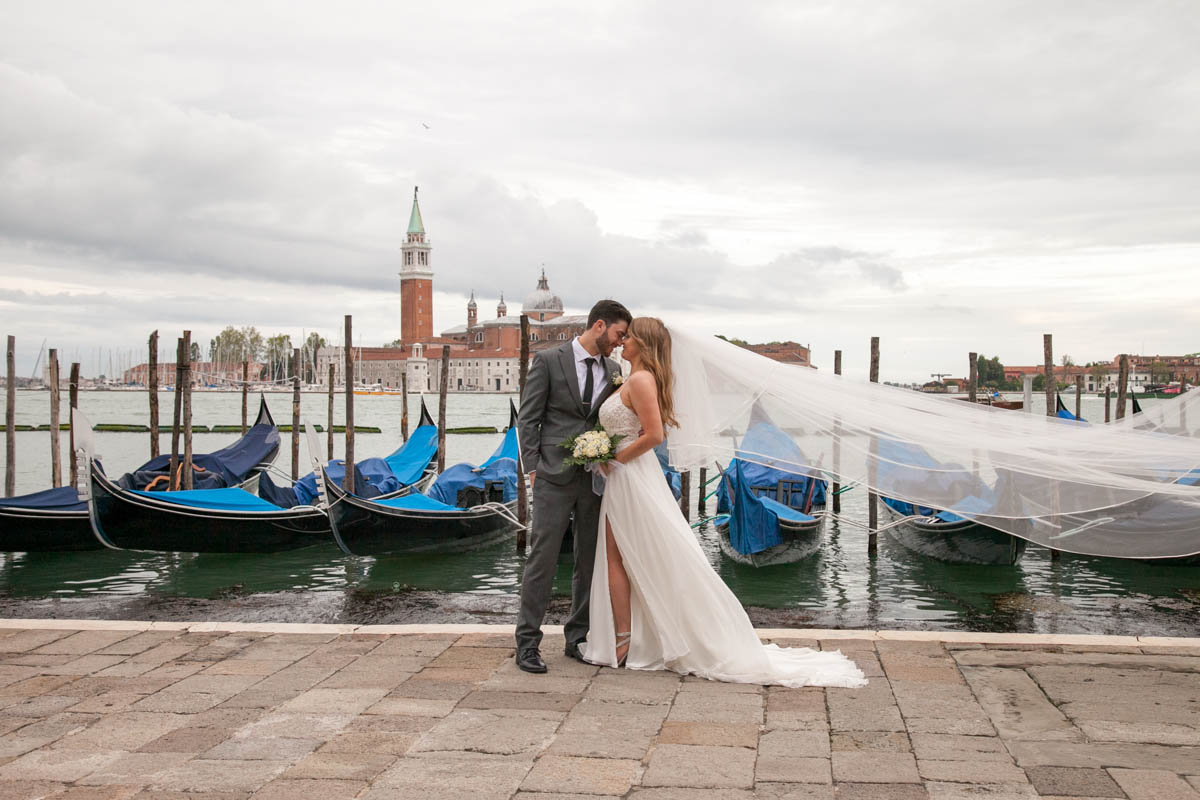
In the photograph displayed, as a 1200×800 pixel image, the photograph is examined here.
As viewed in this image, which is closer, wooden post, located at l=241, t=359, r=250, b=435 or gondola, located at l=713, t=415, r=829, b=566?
gondola, located at l=713, t=415, r=829, b=566

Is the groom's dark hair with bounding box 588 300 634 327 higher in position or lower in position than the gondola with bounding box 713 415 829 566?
higher

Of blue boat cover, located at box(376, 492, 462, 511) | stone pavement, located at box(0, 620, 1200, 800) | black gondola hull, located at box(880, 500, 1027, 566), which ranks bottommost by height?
black gondola hull, located at box(880, 500, 1027, 566)

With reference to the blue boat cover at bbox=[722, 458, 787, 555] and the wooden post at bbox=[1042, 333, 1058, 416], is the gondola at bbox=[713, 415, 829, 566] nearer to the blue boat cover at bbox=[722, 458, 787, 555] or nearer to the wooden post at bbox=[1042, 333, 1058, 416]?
the blue boat cover at bbox=[722, 458, 787, 555]

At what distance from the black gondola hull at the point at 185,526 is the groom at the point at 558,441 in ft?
18.4

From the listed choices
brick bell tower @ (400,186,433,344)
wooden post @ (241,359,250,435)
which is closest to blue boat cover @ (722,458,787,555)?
wooden post @ (241,359,250,435)

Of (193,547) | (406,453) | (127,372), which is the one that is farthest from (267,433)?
(127,372)

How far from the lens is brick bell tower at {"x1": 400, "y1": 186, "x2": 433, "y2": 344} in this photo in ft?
312

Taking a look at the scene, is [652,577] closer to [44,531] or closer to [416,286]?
[44,531]

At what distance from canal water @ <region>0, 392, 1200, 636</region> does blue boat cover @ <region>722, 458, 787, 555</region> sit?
0.25m

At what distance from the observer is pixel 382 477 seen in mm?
10711

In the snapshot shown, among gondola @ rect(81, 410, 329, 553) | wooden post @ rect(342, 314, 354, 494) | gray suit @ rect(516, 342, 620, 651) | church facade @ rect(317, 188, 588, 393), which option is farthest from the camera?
church facade @ rect(317, 188, 588, 393)

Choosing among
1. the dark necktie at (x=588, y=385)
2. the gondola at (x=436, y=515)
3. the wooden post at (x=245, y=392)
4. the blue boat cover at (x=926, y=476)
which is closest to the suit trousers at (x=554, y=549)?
the dark necktie at (x=588, y=385)

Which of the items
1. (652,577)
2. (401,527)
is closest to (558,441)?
(652,577)

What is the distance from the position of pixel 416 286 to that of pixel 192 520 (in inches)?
3488
